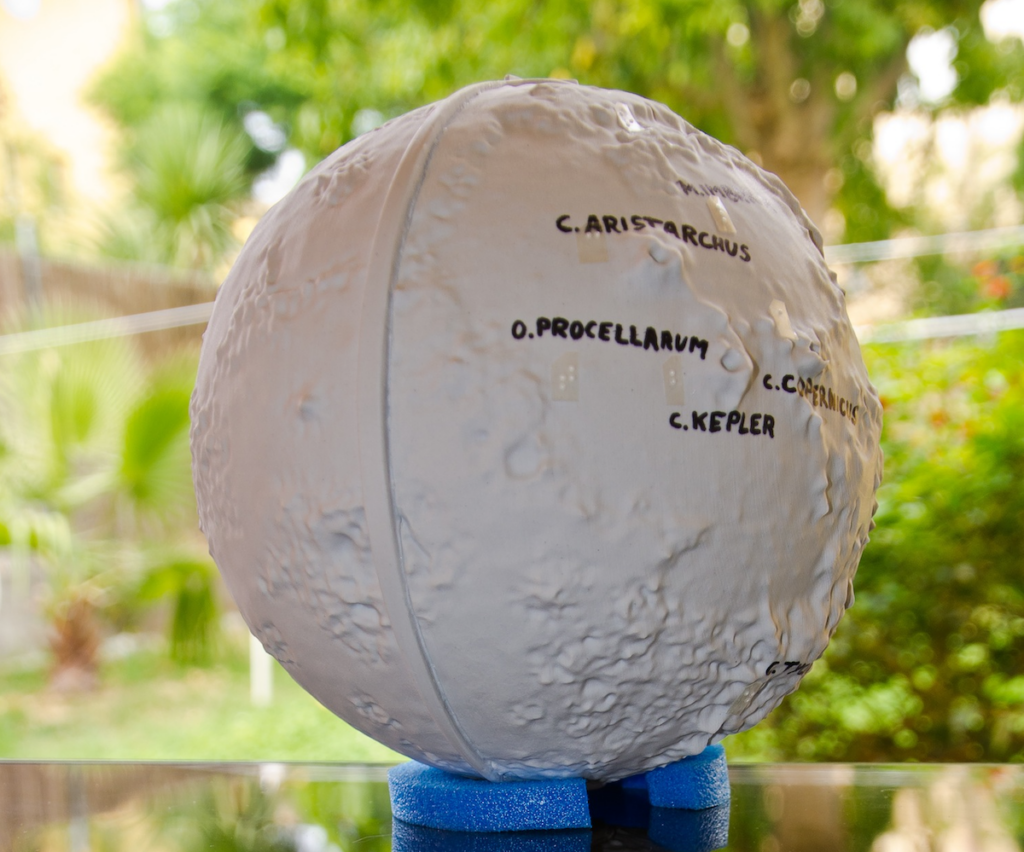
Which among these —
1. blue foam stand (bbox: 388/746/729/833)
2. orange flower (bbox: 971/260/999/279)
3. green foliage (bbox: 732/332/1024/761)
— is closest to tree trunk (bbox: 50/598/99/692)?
green foliage (bbox: 732/332/1024/761)

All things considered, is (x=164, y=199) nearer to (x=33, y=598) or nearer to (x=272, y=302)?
(x=33, y=598)

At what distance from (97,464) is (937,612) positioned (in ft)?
11.0

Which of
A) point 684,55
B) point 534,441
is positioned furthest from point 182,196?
point 534,441

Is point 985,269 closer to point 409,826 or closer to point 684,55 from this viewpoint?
point 684,55

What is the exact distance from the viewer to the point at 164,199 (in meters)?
6.57

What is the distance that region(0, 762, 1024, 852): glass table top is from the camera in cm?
107

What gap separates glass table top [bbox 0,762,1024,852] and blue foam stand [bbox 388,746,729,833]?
0.01 metres

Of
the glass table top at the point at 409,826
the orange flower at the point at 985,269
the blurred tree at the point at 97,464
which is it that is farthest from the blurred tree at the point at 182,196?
the glass table top at the point at 409,826

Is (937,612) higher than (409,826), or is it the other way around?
(937,612)

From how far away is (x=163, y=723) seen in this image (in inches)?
175

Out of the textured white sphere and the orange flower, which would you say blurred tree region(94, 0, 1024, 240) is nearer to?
the orange flower

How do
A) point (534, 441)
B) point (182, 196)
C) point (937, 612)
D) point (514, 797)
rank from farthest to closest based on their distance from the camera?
point (182, 196), point (937, 612), point (514, 797), point (534, 441)

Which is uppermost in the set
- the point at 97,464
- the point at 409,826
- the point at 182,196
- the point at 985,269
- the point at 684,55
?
the point at 182,196

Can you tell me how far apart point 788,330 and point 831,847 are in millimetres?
546
